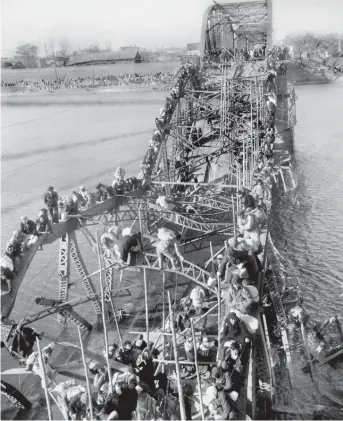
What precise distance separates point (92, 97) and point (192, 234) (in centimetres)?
5997

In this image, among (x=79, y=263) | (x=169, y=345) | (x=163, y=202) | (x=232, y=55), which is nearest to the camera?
(x=169, y=345)

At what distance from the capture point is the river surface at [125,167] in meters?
17.3

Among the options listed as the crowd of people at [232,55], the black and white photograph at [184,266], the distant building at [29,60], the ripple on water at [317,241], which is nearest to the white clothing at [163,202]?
the black and white photograph at [184,266]

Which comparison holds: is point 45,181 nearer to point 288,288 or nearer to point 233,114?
point 233,114

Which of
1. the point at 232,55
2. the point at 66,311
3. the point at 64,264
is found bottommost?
the point at 66,311

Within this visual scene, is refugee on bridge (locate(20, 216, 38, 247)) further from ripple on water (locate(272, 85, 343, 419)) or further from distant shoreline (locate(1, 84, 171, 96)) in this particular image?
distant shoreline (locate(1, 84, 171, 96))

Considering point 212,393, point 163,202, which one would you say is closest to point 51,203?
point 163,202

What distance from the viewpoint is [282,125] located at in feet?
121

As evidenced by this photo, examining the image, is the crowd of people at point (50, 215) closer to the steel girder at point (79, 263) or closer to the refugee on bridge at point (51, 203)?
the refugee on bridge at point (51, 203)

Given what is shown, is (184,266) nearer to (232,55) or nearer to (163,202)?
(163,202)

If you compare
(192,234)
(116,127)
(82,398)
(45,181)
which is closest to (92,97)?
(116,127)

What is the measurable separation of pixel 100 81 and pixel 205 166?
5474cm

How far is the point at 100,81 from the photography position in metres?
81.2

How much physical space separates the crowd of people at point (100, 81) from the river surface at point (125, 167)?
2.63 metres
